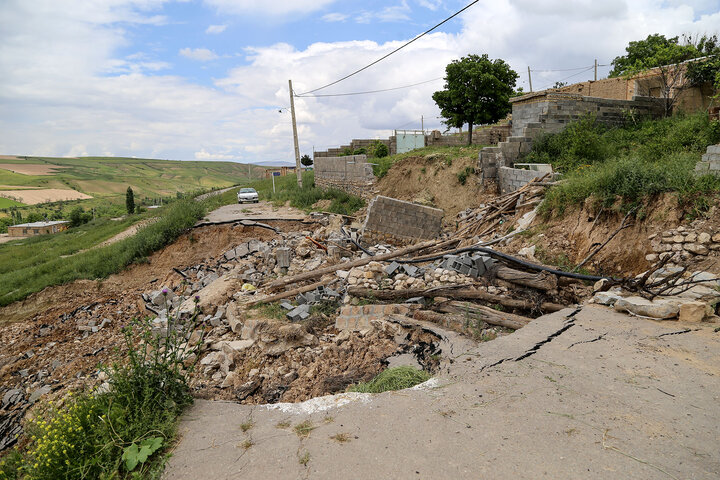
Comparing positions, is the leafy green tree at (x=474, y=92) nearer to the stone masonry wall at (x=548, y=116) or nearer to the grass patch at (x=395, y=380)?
the stone masonry wall at (x=548, y=116)

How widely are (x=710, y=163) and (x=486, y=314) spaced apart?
4.94 meters

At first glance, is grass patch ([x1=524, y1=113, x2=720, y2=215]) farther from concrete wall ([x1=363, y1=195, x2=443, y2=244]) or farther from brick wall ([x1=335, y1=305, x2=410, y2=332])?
brick wall ([x1=335, y1=305, x2=410, y2=332])

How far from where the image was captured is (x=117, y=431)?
9.86ft

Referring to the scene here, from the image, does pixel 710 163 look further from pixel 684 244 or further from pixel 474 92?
pixel 474 92

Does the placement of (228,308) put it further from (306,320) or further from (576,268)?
(576,268)

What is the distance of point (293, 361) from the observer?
568 centimetres

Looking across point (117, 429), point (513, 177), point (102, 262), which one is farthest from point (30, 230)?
point (117, 429)

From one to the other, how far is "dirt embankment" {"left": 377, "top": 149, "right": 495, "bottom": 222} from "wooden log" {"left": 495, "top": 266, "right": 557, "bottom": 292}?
664 centimetres

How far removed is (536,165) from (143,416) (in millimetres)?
11037

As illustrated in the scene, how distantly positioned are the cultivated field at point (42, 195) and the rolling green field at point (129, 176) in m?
3.33

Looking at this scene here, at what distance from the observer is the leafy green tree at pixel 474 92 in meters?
19.5

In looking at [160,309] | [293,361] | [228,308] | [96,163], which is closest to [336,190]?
[160,309]

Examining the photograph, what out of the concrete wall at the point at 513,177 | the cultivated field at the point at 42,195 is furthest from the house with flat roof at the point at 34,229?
the concrete wall at the point at 513,177

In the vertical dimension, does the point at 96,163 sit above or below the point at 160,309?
above
